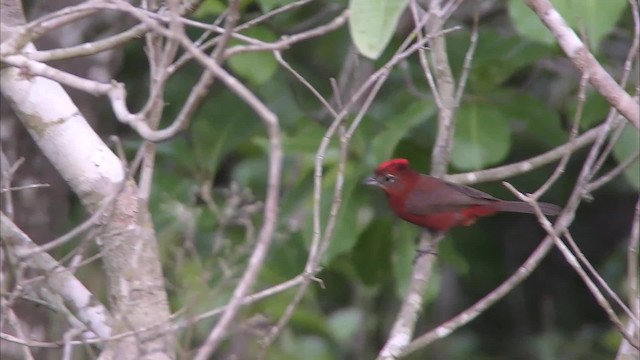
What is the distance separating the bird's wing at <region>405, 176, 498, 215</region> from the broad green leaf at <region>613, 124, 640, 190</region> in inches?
22.4

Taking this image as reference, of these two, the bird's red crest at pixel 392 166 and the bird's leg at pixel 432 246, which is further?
the bird's red crest at pixel 392 166

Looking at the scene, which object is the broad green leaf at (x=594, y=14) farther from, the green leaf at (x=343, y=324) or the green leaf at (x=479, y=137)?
the green leaf at (x=343, y=324)

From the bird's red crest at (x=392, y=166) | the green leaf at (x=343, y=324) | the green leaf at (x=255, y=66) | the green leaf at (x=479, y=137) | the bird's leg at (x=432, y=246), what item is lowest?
the green leaf at (x=343, y=324)

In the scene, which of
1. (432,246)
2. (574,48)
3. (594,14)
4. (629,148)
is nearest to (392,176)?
(432,246)

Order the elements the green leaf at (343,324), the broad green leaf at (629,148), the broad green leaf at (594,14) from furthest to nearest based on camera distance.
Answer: the green leaf at (343,324) → the broad green leaf at (629,148) → the broad green leaf at (594,14)

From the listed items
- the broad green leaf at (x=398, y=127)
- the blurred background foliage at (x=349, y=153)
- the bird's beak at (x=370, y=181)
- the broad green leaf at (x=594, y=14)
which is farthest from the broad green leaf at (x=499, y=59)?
the broad green leaf at (x=594, y=14)

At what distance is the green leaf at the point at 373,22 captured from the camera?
8.98 feet

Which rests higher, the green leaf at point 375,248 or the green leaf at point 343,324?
the green leaf at point 375,248

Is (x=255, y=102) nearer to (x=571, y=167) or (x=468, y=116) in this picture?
(x=468, y=116)

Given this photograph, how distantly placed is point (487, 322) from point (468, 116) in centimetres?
289

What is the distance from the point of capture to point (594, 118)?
159 inches

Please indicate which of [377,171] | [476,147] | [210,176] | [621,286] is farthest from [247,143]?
[621,286]

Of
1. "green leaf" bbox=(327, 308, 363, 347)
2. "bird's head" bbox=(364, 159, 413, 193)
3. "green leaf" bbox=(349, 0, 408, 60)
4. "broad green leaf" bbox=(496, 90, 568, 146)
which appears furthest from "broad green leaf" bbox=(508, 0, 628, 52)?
"green leaf" bbox=(327, 308, 363, 347)

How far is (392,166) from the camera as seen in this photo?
13.5ft
